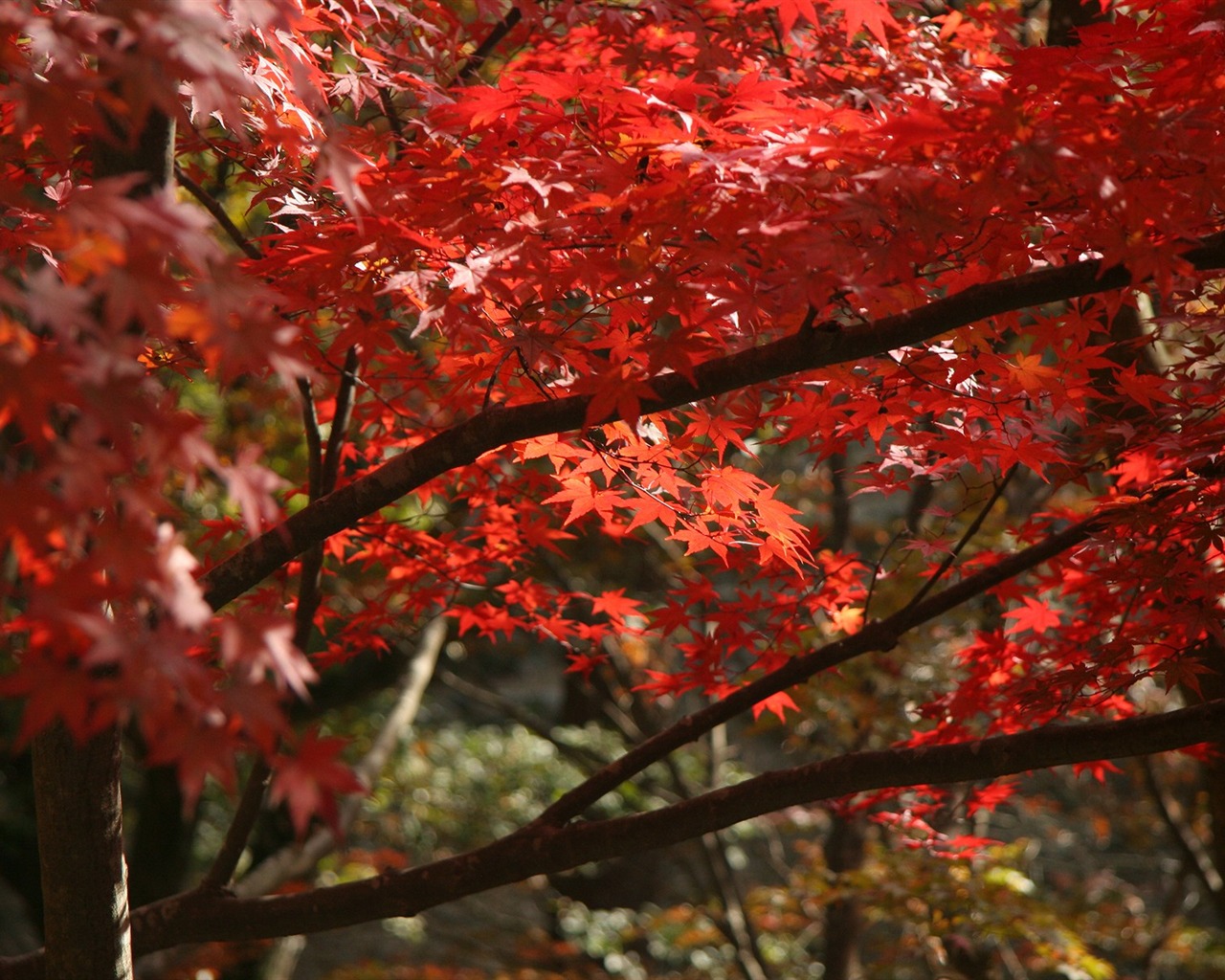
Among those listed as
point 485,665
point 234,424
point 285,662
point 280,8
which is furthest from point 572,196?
point 485,665

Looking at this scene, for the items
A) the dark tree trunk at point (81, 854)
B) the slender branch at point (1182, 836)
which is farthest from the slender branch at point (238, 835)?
the slender branch at point (1182, 836)

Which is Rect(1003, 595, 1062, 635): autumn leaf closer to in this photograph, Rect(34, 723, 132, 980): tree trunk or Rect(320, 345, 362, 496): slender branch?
Rect(320, 345, 362, 496): slender branch

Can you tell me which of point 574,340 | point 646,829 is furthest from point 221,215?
point 646,829

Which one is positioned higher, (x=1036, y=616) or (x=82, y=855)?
(x=1036, y=616)

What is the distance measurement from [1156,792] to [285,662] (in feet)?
16.2

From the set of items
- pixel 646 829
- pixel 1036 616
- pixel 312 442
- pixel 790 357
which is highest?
pixel 790 357

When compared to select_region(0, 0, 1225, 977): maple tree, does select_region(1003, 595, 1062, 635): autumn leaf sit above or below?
A: below

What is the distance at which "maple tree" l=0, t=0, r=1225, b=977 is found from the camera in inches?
47.5

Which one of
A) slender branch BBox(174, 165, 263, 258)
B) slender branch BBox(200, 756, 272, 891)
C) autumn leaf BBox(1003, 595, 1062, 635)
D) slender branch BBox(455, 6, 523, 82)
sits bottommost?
slender branch BBox(200, 756, 272, 891)

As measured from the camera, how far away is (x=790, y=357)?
Result: 192cm

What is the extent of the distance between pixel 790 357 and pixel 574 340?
472 millimetres

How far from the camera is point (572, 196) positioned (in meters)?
1.94

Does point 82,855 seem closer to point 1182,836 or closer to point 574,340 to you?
point 574,340

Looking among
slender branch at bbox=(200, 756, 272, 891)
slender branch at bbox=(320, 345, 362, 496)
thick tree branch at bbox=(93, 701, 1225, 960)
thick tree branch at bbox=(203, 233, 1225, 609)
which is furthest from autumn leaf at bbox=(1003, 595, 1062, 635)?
slender branch at bbox=(200, 756, 272, 891)
